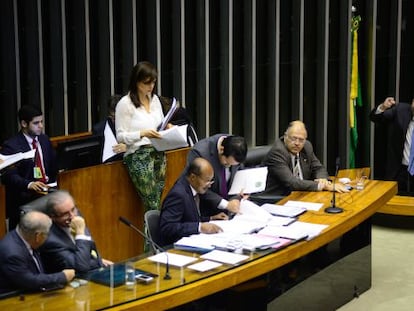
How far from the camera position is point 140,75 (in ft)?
16.5

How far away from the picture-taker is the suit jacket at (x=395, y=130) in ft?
22.4

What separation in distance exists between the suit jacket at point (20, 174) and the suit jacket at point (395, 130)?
315 centimetres

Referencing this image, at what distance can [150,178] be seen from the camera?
518cm

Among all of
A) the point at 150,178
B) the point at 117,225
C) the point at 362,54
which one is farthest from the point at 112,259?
the point at 362,54

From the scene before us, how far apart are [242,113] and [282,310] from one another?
4127mm

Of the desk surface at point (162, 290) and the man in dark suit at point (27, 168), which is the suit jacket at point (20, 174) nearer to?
the man in dark suit at point (27, 168)

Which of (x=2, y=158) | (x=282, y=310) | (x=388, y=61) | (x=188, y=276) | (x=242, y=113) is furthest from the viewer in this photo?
(x=242, y=113)

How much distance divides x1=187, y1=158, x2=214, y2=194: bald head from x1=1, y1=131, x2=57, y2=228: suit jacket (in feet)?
4.79

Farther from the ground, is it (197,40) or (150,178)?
(197,40)

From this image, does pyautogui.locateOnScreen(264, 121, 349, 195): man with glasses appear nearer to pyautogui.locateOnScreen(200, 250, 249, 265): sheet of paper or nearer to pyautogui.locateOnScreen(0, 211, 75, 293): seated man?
pyautogui.locateOnScreen(200, 250, 249, 265): sheet of paper

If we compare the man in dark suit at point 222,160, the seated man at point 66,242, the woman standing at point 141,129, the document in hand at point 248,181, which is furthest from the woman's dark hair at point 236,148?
the seated man at point 66,242

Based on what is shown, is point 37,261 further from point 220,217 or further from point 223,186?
point 223,186

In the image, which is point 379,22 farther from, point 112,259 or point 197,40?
point 112,259

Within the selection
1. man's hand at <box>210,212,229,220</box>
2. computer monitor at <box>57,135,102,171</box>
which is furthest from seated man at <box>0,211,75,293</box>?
computer monitor at <box>57,135,102,171</box>
